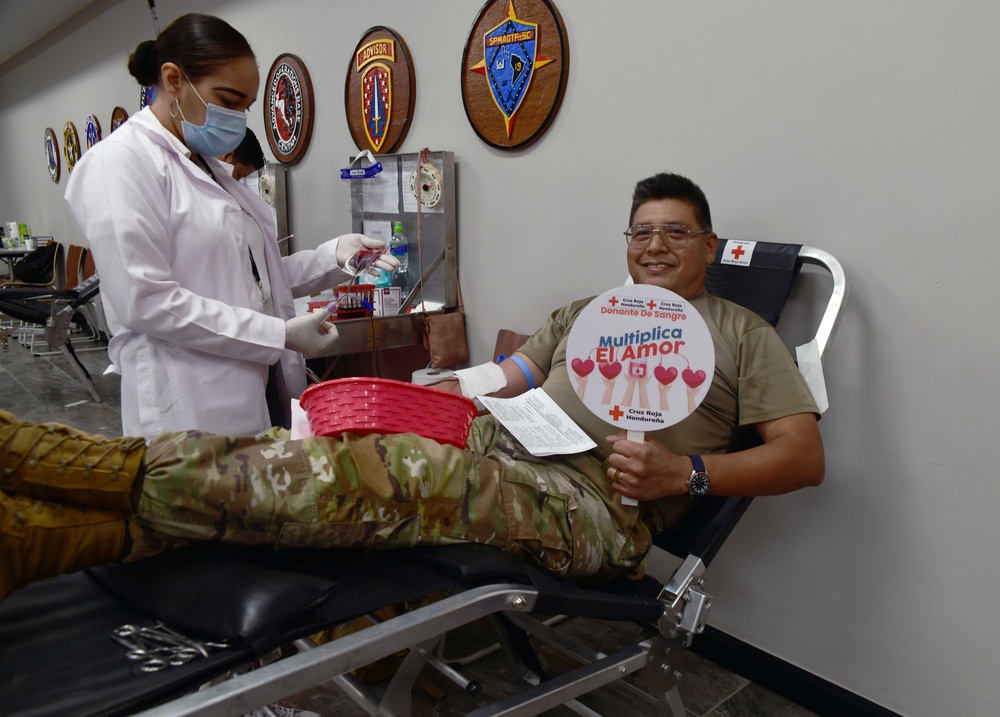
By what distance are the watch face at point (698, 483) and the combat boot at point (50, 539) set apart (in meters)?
1.01

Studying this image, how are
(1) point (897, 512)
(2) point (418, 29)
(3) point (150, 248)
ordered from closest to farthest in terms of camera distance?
(3) point (150, 248), (1) point (897, 512), (2) point (418, 29)

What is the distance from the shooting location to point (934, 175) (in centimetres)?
152

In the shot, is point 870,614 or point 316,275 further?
point 316,275

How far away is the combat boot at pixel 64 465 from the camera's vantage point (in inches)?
39.8

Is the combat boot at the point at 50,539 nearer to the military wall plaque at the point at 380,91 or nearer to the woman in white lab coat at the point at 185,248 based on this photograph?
the woman in white lab coat at the point at 185,248

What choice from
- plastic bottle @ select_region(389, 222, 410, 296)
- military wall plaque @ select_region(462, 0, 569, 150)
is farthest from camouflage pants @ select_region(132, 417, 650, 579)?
plastic bottle @ select_region(389, 222, 410, 296)

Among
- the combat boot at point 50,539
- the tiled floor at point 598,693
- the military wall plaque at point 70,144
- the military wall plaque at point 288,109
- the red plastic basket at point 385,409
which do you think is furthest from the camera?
the military wall plaque at point 70,144

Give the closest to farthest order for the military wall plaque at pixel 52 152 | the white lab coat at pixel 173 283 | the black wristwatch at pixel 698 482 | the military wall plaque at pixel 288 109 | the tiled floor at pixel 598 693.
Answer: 1. the black wristwatch at pixel 698 482
2. the white lab coat at pixel 173 283
3. the tiled floor at pixel 598 693
4. the military wall plaque at pixel 288 109
5. the military wall plaque at pixel 52 152

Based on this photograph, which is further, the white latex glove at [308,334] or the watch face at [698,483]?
the white latex glove at [308,334]

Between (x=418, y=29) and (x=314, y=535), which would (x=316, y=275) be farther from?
(x=418, y=29)

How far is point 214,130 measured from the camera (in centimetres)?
167

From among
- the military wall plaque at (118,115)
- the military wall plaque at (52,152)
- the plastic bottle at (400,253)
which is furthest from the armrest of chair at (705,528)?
the military wall plaque at (52,152)

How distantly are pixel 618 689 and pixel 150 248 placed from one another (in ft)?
5.32

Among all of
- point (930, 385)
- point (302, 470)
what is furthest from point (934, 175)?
point (302, 470)
